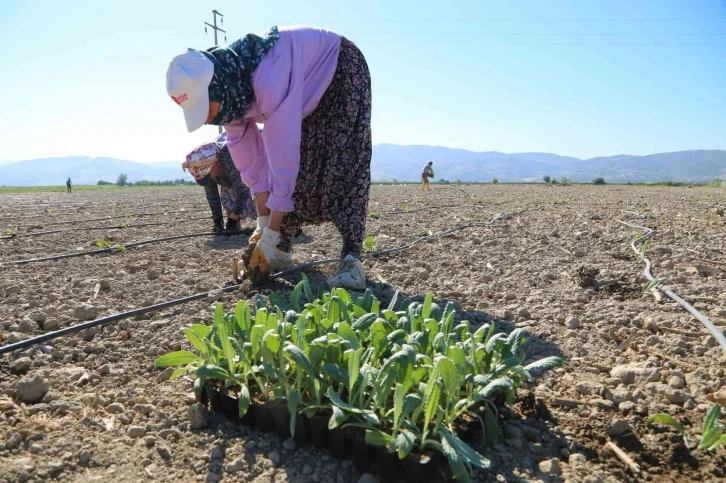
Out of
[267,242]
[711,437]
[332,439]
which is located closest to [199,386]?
[332,439]

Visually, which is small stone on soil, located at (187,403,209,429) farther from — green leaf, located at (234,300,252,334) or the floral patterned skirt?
the floral patterned skirt

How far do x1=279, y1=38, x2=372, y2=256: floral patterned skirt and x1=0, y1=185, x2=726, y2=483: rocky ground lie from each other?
409 mm

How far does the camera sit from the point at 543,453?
1.25m

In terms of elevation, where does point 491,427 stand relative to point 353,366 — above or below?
below

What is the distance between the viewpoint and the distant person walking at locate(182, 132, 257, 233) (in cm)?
414

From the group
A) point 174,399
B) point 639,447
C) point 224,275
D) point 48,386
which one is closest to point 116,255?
point 224,275

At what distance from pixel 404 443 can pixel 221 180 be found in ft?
12.0

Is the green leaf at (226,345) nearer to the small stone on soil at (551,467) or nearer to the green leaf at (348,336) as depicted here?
the green leaf at (348,336)

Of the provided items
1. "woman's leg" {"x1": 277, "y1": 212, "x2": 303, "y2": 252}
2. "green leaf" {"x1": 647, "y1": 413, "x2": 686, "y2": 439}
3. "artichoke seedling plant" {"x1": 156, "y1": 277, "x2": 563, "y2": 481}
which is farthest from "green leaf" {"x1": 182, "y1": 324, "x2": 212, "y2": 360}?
"woman's leg" {"x1": 277, "y1": 212, "x2": 303, "y2": 252}

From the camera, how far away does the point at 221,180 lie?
437 cm

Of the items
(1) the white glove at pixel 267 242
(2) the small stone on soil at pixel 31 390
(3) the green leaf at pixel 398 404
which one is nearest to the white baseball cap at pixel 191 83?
(1) the white glove at pixel 267 242

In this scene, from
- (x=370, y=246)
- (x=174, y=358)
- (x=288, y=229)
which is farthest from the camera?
(x=370, y=246)

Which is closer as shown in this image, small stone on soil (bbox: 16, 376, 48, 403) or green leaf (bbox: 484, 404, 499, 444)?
green leaf (bbox: 484, 404, 499, 444)

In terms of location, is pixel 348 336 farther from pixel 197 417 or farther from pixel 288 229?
pixel 288 229
